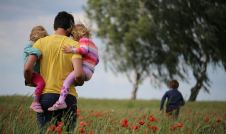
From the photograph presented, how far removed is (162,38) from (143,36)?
2.20 m

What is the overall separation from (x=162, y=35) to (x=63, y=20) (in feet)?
81.1

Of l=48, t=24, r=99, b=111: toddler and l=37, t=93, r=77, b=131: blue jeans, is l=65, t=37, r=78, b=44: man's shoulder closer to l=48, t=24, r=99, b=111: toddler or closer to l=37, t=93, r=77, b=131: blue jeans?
l=48, t=24, r=99, b=111: toddler

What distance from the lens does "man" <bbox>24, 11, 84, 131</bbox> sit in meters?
5.05

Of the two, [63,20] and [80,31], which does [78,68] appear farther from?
[63,20]

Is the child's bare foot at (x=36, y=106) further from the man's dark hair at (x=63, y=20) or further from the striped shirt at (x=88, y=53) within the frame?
the man's dark hair at (x=63, y=20)

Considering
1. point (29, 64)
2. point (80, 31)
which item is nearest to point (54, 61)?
point (29, 64)

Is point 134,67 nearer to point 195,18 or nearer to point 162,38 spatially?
point 162,38

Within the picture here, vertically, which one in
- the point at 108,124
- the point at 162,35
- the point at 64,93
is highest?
the point at 162,35

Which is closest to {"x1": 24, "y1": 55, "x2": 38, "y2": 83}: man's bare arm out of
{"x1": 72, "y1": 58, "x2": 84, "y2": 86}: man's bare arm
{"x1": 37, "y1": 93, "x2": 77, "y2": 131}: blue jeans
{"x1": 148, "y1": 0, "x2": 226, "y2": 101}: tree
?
{"x1": 37, "y1": 93, "x2": 77, "y2": 131}: blue jeans

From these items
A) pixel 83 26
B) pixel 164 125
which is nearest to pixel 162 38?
pixel 164 125

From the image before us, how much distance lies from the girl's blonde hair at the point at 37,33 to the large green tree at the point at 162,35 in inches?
830

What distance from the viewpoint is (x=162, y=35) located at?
97.0 ft

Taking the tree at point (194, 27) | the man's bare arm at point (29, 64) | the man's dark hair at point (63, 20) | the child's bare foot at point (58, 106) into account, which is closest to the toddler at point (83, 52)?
the child's bare foot at point (58, 106)

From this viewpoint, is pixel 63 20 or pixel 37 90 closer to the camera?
pixel 37 90
